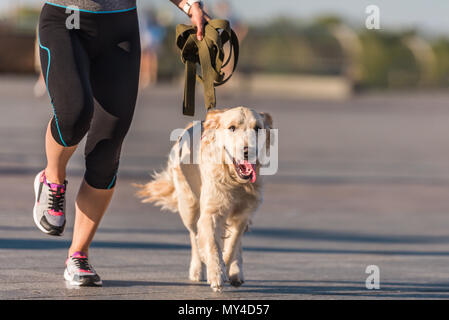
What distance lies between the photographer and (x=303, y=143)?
16688 millimetres

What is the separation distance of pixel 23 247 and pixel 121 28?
6.52 ft

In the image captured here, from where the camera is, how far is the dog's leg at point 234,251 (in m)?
6.07

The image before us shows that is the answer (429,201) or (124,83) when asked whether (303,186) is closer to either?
(429,201)

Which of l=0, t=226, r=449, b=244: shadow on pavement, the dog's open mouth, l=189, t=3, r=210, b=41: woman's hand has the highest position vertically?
l=189, t=3, r=210, b=41: woman's hand

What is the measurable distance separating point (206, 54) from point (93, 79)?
76 centimetres

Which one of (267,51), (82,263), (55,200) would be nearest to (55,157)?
(55,200)

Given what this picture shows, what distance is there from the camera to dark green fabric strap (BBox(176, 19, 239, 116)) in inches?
240

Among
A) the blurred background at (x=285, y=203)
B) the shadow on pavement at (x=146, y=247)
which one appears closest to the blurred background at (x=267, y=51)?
the blurred background at (x=285, y=203)

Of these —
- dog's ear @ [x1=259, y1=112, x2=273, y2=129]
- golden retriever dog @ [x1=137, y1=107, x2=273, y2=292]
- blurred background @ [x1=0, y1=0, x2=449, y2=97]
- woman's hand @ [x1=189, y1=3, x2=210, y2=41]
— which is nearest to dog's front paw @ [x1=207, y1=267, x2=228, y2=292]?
golden retriever dog @ [x1=137, y1=107, x2=273, y2=292]

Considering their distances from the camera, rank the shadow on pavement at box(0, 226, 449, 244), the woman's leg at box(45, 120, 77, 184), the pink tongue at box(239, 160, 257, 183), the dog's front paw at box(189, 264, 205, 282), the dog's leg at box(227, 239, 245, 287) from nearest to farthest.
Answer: the woman's leg at box(45, 120, 77, 184) < the pink tongue at box(239, 160, 257, 183) < the dog's leg at box(227, 239, 245, 287) < the dog's front paw at box(189, 264, 205, 282) < the shadow on pavement at box(0, 226, 449, 244)

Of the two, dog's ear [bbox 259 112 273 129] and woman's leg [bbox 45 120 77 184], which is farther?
dog's ear [bbox 259 112 273 129]

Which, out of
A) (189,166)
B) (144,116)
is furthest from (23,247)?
(144,116)

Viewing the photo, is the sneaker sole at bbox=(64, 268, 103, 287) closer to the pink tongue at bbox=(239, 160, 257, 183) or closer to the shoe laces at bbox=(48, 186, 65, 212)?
the shoe laces at bbox=(48, 186, 65, 212)
